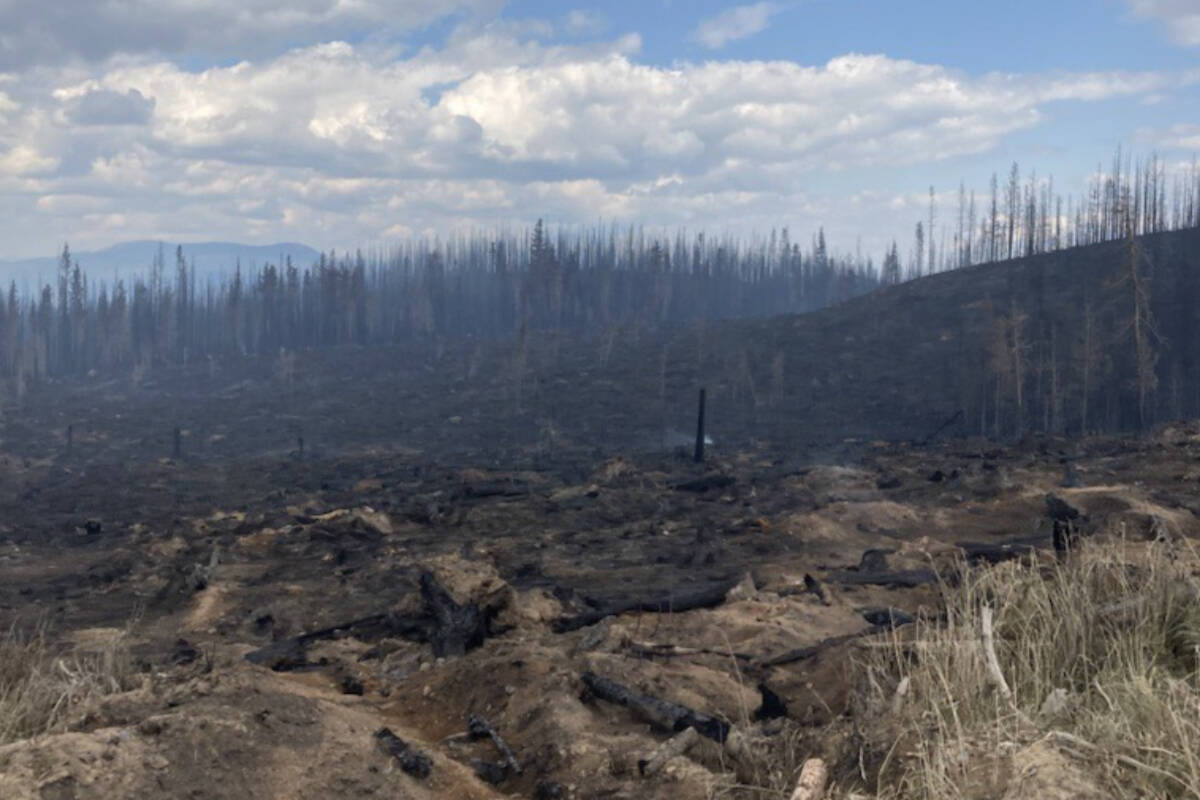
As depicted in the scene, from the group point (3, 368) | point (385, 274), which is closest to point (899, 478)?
point (3, 368)

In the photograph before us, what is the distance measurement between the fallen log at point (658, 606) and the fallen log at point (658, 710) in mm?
3647

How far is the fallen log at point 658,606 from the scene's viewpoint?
36.2 ft

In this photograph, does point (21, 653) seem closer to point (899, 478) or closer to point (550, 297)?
point (899, 478)

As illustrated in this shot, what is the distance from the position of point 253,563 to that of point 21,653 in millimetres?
12030

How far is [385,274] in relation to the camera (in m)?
140

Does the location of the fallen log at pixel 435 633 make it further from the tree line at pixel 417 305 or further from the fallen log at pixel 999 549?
the tree line at pixel 417 305

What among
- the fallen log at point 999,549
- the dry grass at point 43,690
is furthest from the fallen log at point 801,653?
the fallen log at point 999,549

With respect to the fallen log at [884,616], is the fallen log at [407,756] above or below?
above

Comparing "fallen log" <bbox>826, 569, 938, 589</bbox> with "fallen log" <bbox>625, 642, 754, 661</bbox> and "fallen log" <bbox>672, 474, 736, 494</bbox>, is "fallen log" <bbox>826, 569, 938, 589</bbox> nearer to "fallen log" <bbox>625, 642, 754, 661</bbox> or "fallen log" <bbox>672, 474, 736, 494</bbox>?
"fallen log" <bbox>625, 642, 754, 661</bbox>

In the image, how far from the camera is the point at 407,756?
19.5 feet

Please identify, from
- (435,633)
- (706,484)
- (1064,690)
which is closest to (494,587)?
(435,633)

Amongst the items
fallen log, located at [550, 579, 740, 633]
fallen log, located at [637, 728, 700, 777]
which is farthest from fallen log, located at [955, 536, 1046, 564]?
fallen log, located at [637, 728, 700, 777]

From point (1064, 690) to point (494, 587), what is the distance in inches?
262

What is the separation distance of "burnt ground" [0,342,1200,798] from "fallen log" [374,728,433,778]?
8 centimetres
